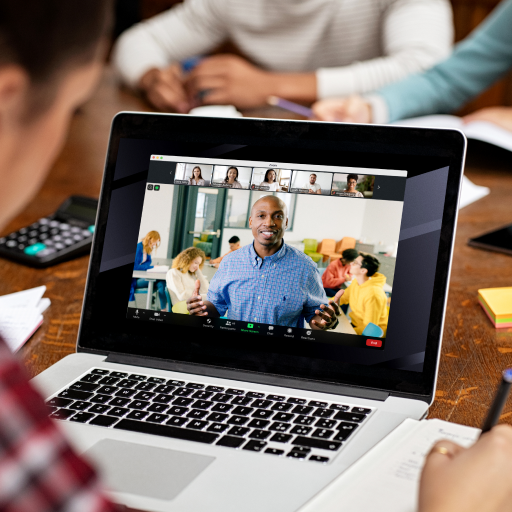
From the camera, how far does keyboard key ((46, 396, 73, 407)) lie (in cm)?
54

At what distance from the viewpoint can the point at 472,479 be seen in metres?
0.35

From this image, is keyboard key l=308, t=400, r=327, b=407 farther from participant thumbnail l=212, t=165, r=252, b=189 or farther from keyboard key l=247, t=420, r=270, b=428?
participant thumbnail l=212, t=165, r=252, b=189

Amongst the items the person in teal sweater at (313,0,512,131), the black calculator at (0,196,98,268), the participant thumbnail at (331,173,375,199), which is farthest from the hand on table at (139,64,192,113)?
the participant thumbnail at (331,173,375,199)

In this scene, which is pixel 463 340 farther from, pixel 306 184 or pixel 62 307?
pixel 62 307

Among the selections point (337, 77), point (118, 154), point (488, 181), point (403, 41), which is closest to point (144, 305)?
point (118, 154)

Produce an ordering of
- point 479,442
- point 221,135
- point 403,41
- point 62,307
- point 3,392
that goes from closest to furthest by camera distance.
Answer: point 3,392 < point 479,442 < point 221,135 < point 62,307 < point 403,41

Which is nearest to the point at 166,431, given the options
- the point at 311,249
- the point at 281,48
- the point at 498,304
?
the point at 311,249

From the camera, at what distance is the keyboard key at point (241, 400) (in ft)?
1.75

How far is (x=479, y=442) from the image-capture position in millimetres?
372

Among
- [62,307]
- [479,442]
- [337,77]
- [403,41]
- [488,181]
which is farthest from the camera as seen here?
[403,41]

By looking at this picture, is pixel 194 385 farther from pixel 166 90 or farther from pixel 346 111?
pixel 166 90

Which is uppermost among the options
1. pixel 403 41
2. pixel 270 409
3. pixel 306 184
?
pixel 403 41

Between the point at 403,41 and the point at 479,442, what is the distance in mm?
1622

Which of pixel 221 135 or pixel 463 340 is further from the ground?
pixel 221 135
